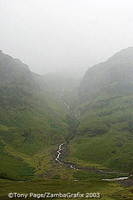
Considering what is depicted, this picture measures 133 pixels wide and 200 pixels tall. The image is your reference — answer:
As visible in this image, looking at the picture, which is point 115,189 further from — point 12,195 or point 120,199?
point 12,195

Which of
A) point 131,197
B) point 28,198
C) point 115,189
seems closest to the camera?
point 28,198

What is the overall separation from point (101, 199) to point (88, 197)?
7.50m

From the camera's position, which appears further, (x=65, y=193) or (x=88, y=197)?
(x=65, y=193)

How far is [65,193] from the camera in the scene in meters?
152

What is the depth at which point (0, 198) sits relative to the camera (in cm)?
13638

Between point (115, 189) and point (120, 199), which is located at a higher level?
point (115, 189)

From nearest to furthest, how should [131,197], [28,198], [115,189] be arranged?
[28,198] → [131,197] → [115,189]

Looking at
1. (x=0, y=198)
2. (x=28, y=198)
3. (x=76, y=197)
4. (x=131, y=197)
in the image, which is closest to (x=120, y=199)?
(x=131, y=197)

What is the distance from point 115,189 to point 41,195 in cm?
5529

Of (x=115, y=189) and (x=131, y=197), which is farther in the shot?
(x=115, y=189)

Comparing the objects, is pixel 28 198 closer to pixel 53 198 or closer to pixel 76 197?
pixel 53 198

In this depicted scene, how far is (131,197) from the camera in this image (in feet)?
492

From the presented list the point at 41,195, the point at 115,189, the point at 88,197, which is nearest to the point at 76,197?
the point at 88,197

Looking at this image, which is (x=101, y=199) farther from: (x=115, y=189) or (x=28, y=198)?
(x=115, y=189)
